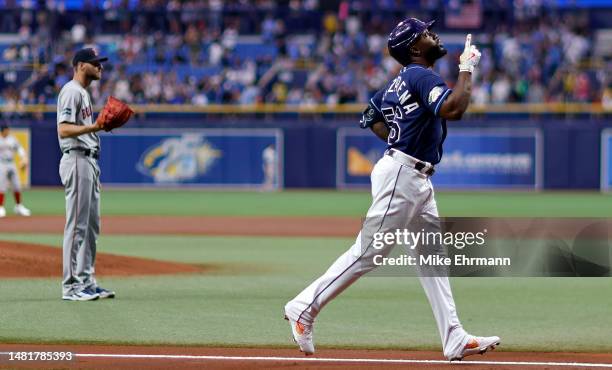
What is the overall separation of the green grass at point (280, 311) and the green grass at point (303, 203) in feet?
33.0

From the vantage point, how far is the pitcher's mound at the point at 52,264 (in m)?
11.0

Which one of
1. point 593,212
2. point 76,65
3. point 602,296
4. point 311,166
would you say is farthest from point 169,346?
point 311,166

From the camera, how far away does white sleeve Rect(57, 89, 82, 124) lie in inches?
350

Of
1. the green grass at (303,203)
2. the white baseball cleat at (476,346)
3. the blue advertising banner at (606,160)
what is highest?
the white baseball cleat at (476,346)

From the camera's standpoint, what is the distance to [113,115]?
872 cm

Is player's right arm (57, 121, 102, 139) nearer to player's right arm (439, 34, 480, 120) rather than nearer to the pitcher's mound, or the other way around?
the pitcher's mound

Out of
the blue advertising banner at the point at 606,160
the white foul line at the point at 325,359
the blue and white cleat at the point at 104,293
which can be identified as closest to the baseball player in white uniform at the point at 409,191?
the white foul line at the point at 325,359

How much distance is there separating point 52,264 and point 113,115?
3168mm

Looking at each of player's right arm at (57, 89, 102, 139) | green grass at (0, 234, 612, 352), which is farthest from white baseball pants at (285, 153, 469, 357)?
player's right arm at (57, 89, 102, 139)

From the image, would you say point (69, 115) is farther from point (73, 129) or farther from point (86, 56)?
point (86, 56)

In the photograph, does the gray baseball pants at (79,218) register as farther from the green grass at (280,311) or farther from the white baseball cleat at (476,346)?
the white baseball cleat at (476,346)

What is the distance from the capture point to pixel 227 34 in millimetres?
35312

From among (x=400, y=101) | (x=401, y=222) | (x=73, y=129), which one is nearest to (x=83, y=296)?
(x=73, y=129)

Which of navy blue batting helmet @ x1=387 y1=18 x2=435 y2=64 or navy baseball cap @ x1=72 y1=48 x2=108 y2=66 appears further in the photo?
navy baseball cap @ x1=72 y1=48 x2=108 y2=66
